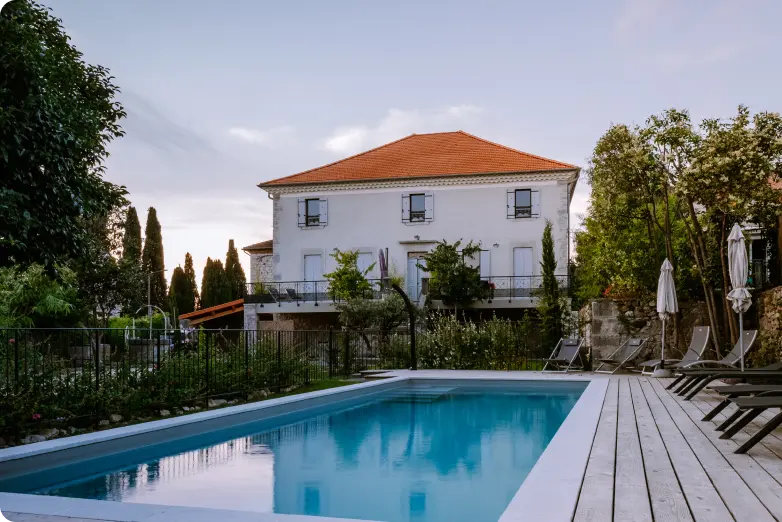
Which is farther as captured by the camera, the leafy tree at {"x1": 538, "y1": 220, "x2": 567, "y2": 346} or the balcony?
the balcony

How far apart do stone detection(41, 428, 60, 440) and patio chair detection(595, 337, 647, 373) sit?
11580 millimetres

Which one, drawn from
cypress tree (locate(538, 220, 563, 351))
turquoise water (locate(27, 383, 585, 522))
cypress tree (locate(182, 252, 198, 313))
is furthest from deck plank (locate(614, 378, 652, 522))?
cypress tree (locate(182, 252, 198, 313))

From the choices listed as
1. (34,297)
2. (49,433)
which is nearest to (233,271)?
(34,297)

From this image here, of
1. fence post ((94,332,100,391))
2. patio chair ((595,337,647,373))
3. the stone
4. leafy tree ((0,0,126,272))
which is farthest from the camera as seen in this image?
patio chair ((595,337,647,373))

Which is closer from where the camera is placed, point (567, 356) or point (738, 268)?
point (738, 268)

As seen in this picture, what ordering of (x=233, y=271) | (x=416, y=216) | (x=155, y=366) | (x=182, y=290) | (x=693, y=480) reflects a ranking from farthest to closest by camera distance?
(x=182, y=290), (x=233, y=271), (x=416, y=216), (x=155, y=366), (x=693, y=480)

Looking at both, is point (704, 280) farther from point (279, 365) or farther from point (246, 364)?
point (246, 364)

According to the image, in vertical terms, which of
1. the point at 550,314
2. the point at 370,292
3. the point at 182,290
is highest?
the point at 182,290

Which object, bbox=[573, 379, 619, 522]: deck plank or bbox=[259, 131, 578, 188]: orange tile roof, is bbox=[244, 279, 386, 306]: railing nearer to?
bbox=[259, 131, 578, 188]: orange tile roof

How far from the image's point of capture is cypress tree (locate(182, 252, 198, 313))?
47250mm

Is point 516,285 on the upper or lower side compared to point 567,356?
upper

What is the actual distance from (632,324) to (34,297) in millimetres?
15707

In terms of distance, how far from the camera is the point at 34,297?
63.2 feet

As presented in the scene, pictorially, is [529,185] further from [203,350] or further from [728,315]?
[203,350]
